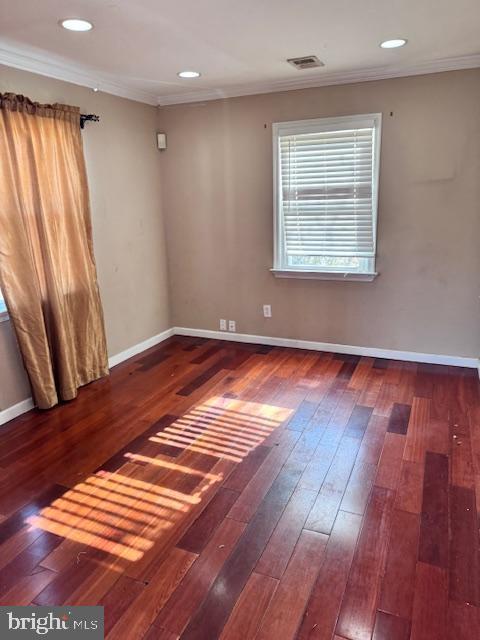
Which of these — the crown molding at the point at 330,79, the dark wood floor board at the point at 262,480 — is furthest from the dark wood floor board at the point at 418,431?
the crown molding at the point at 330,79

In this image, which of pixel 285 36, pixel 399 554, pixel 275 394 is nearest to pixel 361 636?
pixel 399 554

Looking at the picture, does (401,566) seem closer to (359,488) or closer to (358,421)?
(359,488)

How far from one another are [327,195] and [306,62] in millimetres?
1075

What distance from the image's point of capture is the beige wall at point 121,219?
→ 10.7 ft

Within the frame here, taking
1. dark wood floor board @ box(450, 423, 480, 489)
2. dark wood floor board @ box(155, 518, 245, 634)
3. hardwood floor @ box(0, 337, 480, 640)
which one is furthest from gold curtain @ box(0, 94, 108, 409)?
dark wood floor board @ box(450, 423, 480, 489)

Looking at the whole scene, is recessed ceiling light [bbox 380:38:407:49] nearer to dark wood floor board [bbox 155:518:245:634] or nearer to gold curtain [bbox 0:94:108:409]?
gold curtain [bbox 0:94:108:409]

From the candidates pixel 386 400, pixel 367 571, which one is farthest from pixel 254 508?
pixel 386 400

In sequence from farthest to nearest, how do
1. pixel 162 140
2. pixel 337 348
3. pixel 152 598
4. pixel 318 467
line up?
pixel 162 140
pixel 337 348
pixel 318 467
pixel 152 598

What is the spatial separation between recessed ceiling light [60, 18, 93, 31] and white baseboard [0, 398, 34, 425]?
2.40m

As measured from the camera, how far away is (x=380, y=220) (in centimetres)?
388

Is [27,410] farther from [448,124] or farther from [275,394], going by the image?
[448,124]

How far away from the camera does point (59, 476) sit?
2500mm

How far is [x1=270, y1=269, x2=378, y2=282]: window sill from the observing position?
13.2 feet

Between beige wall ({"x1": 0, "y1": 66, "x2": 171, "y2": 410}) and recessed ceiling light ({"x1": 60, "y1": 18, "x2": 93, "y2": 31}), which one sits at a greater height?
recessed ceiling light ({"x1": 60, "y1": 18, "x2": 93, "y2": 31})
